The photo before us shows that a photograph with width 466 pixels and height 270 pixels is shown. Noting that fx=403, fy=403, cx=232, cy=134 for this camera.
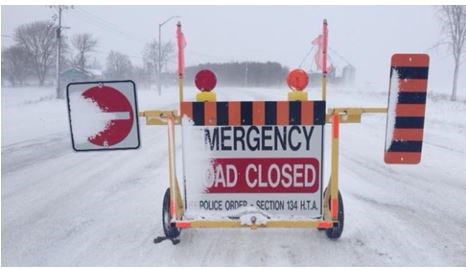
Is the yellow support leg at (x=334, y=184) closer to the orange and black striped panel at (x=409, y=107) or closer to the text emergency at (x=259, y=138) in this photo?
the text emergency at (x=259, y=138)

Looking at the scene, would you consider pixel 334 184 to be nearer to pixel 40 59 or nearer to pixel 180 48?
pixel 180 48

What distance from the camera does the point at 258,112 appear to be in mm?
2953

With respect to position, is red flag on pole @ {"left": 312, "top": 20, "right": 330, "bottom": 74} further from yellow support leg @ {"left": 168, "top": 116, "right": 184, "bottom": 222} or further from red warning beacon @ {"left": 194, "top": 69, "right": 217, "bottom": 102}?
yellow support leg @ {"left": 168, "top": 116, "right": 184, "bottom": 222}

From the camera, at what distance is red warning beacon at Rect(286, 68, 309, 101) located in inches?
118

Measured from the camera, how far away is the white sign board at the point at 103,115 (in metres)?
2.93

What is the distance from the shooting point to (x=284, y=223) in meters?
3.00

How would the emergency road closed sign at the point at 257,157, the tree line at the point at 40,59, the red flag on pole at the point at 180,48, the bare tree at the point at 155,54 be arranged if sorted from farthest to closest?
the tree line at the point at 40,59
the bare tree at the point at 155,54
the red flag on pole at the point at 180,48
the emergency road closed sign at the point at 257,157

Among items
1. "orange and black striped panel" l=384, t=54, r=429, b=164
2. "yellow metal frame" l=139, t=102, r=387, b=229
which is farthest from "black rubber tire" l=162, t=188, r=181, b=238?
"orange and black striped panel" l=384, t=54, r=429, b=164

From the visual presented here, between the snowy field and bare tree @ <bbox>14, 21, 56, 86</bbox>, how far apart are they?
67.5m

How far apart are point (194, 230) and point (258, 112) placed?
1250 mm

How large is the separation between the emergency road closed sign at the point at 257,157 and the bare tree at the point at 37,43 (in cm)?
7004

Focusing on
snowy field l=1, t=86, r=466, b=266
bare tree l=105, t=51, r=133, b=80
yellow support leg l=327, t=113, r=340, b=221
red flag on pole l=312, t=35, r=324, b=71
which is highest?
bare tree l=105, t=51, r=133, b=80

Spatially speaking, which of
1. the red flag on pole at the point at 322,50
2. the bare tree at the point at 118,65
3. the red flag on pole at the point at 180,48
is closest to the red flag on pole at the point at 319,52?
the red flag on pole at the point at 322,50

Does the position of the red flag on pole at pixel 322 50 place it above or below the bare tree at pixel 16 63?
below
